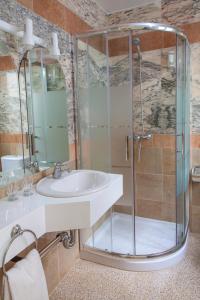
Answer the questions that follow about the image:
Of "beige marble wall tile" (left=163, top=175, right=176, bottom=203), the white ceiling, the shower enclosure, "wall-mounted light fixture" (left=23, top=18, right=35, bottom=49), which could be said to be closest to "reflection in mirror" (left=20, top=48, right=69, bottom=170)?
"wall-mounted light fixture" (left=23, top=18, right=35, bottom=49)

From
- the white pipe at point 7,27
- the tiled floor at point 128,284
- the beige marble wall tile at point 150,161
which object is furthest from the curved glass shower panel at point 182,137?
the white pipe at point 7,27

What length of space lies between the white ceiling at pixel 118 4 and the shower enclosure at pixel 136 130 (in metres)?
0.46

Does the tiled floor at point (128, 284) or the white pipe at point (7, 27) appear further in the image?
the tiled floor at point (128, 284)

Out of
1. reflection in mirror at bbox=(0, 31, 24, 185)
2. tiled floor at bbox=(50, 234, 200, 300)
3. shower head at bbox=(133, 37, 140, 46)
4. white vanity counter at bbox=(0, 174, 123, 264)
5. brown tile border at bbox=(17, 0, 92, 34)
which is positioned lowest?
tiled floor at bbox=(50, 234, 200, 300)

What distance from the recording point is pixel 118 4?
8.27 feet

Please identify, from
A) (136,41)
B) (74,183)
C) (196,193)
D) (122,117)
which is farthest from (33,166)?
(196,193)

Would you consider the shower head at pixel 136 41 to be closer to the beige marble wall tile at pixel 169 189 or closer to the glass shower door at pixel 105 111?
the glass shower door at pixel 105 111

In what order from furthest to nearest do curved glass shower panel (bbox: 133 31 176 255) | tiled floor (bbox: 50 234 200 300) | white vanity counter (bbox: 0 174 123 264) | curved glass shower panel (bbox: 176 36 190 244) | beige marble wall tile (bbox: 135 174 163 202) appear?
beige marble wall tile (bbox: 135 174 163 202) → curved glass shower panel (bbox: 133 31 176 255) → curved glass shower panel (bbox: 176 36 190 244) → tiled floor (bbox: 50 234 200 300) → white vanity counter (bbox: 0 174 123 264)

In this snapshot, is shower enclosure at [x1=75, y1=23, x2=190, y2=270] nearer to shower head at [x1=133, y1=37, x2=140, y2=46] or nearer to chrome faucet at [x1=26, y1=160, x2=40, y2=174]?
shower head at [x1=133, y1=37, x2=140, y2=46]

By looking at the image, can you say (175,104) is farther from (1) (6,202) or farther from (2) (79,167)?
(1) (6,202)

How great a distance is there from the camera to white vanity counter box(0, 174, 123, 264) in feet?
3.63

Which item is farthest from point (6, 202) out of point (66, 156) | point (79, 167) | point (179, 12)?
point (179, 12)

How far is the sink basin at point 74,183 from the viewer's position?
1.45 metres

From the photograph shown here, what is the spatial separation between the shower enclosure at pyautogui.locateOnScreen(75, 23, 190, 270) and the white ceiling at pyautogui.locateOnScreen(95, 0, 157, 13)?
0.46m
